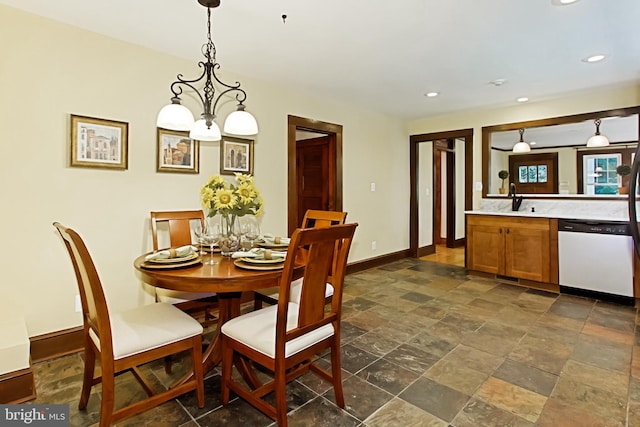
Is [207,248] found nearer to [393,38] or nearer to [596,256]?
[393,38]

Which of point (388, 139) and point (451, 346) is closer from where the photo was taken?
point (451, 346)

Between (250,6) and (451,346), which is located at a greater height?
(250,6)

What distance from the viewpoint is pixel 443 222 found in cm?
696

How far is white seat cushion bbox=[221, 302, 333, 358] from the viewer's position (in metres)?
1.57

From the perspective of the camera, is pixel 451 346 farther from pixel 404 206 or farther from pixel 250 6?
pixel 404 206

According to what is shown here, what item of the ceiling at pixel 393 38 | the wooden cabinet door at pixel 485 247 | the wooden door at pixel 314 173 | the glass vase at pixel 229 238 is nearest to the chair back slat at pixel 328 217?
the glass vase at pixel 229 238

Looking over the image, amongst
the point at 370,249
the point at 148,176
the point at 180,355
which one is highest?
the point at 148,176

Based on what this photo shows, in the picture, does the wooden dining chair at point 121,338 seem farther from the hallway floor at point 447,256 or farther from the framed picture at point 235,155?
the hallway floor at point 447,256

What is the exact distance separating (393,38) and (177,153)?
6.63ft

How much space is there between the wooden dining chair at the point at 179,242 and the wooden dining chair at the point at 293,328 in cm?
72

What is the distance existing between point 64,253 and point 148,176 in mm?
812

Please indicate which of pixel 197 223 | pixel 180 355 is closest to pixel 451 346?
pixel 180 355

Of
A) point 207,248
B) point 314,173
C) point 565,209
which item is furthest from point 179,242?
point 565,209

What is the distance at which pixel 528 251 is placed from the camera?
13.1 feet
